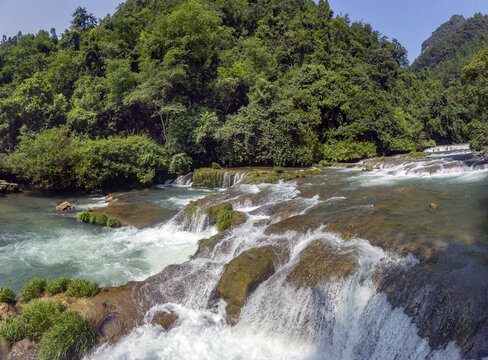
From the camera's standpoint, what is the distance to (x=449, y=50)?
11181cm

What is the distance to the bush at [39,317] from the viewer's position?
243 inches

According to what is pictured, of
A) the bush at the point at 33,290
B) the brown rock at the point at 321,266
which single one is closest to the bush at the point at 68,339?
the bush at the point at 33,290

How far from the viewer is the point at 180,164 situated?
1019 inches

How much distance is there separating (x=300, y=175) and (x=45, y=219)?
16.3m

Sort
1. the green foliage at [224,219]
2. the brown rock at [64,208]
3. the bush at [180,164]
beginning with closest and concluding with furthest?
the green foliage at [224,219] → the brown rock at [64,208] → the bush at [180,164]

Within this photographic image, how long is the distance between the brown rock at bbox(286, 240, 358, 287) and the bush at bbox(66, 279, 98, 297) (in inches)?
209

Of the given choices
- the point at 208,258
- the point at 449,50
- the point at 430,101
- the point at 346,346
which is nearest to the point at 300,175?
the point at 208,258

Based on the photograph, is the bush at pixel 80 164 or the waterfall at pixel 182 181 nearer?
the bush at pixel 80 164

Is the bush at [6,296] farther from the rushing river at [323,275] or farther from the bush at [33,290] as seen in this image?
the rushing river at [323,275]

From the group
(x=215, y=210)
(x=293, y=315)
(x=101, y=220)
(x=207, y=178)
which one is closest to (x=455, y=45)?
(x=207, y=178)

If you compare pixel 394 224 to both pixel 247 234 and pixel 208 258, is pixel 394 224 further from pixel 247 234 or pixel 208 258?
pixel 208 258

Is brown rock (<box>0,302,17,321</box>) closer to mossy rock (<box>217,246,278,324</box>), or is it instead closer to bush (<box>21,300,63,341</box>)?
bush (<box>21,300,63,341</box>)

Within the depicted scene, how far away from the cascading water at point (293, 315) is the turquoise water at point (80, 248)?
236 centimetres

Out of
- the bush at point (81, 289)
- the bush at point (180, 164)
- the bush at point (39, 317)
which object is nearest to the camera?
the bush at point (39, 317)
